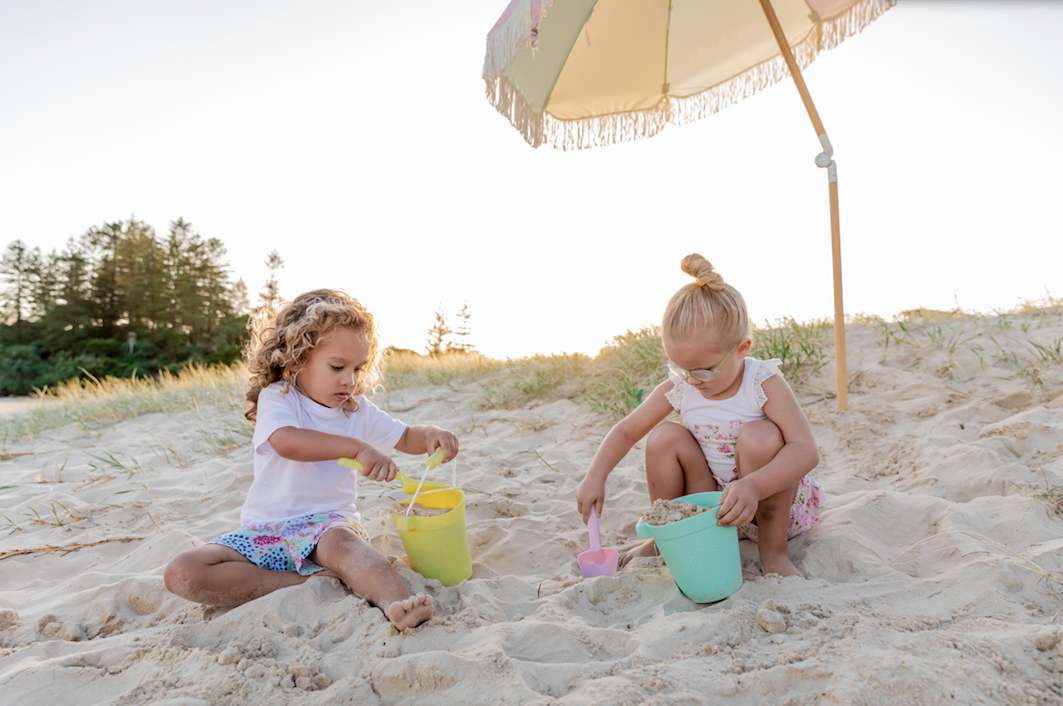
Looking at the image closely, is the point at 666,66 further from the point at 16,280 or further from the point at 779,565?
the point at 16,280

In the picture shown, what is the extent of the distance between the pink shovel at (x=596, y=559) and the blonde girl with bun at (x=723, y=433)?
47 millimetres

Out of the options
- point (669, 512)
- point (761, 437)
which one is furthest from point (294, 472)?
point (761, 437)

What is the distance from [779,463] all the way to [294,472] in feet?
4.98

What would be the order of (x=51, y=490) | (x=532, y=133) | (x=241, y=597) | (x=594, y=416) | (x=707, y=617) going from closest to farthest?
1. (x=707, y=617)
2. (x=241, y=597)
3. (x=532, y=133)
4. (x=51, y=490)
5. (x=594, y=416)

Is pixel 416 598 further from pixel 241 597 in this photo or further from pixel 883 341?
pixel 883 341

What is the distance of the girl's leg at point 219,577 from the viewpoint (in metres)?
1.79

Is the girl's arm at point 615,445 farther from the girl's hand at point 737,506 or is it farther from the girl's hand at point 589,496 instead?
the girl's hand at point 737,506

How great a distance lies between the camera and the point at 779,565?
1.82m

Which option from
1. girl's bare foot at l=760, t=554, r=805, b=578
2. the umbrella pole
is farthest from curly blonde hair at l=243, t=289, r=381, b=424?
the umbrella pole

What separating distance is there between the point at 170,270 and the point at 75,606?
27873 mm

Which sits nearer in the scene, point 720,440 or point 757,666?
point 757,666

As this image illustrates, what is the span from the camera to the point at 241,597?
185cm

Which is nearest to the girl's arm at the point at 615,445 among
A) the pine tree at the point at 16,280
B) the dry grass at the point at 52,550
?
the dry grass at the point at 52,550

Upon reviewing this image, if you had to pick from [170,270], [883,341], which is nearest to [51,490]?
[883,341]
